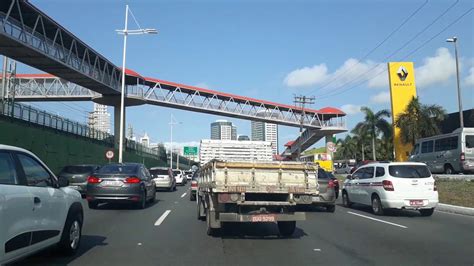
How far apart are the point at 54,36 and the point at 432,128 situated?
128ft

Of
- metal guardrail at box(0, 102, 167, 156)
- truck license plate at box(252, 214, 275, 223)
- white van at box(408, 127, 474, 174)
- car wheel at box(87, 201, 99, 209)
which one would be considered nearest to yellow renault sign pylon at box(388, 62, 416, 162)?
white van at box(408, 127, 474, 174)

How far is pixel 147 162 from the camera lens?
242ft

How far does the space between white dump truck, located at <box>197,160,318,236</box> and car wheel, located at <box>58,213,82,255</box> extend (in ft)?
9.09

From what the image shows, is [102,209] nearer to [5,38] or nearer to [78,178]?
[78,178]

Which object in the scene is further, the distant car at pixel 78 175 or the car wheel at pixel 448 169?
the car wheel at pixel 448 169

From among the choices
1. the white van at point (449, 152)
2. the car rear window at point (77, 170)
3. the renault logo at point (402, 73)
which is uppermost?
the renault logo at point (402, 73)

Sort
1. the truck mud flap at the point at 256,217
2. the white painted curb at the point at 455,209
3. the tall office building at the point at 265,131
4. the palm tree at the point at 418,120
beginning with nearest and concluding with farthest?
the truck mud flap at the point at 256,217, the white painted curb at the point at 455,209, the palm tree at the point at 418,120, the tall office building at the point at 265,131

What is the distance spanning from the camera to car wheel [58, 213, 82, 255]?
795 cm

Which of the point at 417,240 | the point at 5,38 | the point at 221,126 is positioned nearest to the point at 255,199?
the point at 417,240

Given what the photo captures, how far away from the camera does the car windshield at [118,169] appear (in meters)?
16.7

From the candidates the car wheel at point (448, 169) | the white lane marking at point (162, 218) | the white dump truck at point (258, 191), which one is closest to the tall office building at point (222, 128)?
the car wheel at point (448, 169)

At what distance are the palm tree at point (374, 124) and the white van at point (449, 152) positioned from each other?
3440 centimetres

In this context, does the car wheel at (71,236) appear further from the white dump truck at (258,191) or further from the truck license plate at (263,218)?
the truck license plate at (263,218)

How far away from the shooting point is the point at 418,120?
47688 mm
